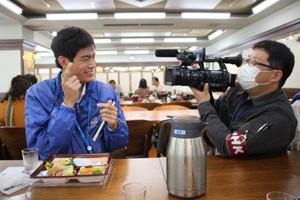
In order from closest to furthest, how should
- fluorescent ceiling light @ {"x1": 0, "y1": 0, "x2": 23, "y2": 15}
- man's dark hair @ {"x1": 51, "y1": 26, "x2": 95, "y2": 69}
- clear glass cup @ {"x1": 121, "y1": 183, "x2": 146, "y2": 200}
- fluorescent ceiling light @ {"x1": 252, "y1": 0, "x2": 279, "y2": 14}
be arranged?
1. clear glass cup @ {"x1": 121, "y1": 183, "x2": 146, "y2": 200}
2. man's dark hair @ {"x1": 51, "y1": 26, "x2": 95, "y2": 69}
3. fluorescent ceiling light @ {"x1": 0, "y1": 0, "x2": 23, "y2": 15}
4. fluorescent ceiling light @ {"x1": 252, "y1": 0, "x2": 279, "y2": 14}

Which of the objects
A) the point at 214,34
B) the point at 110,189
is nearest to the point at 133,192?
the point at 110,189

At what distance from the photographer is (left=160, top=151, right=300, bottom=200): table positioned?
0.73 metres

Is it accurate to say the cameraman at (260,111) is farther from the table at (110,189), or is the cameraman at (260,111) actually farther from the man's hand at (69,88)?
the man's hand at (69,88)

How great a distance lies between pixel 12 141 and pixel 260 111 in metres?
1.95

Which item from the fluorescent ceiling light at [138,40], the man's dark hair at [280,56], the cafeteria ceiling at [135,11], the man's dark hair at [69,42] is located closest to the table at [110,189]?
the man's dark hair at [69,42]

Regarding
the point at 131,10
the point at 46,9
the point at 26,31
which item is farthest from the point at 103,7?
the point at 26,31

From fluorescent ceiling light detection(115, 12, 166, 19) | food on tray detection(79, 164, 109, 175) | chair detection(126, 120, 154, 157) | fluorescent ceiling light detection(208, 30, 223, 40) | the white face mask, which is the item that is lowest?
chair detection(126, 120, 154, 157)

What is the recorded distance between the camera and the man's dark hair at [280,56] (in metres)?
1.11

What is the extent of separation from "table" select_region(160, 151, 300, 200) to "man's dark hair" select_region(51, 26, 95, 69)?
796 millimetres

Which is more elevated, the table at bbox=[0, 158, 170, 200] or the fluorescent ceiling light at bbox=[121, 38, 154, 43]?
the fluorescent ceiling light at bbox=[121, 38, 154, 43]

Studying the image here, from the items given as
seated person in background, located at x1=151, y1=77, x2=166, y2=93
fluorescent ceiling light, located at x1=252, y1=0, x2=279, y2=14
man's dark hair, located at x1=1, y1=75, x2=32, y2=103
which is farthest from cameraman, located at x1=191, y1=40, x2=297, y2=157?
seated person in background, located at x1=151, y1=77, x2=166, y2=93

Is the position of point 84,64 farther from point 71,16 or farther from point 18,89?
point 71,16

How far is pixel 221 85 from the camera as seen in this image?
1088mm

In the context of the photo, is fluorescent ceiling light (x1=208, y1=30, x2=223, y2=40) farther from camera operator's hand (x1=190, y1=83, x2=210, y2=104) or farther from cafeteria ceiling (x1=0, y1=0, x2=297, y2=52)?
camera operator's hand (x1=190, y1=83, x2=210, y2=104)
